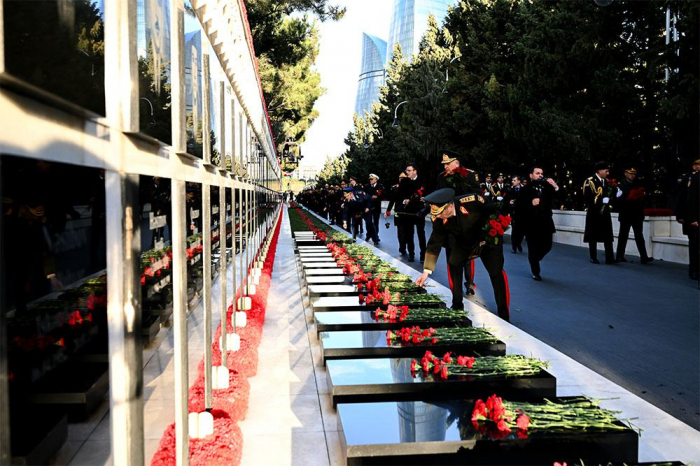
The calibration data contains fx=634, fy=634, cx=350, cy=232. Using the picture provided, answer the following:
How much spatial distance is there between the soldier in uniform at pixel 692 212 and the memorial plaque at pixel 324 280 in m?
6.54

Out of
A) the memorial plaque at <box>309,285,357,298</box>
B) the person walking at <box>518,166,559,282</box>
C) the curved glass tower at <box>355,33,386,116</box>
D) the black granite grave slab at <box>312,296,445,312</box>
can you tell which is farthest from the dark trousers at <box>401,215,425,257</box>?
the curved glass tower at <box>355,33,386,116</box>

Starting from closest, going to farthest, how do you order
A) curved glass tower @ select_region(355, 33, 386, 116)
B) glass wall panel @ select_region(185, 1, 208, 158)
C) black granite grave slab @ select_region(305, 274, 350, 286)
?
glass wall panel @ select_region(185, 1, 208, 158), black granite grave slab @ select_region(305, 274, 350, 286), curved glass tower @ select_region(355, 33, 386, 116)

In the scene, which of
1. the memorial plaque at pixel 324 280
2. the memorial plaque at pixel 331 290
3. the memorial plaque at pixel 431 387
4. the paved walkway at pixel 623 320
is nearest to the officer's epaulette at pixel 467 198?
the paved walkway at pixel 623 320

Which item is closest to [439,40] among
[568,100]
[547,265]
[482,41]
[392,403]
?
[482,41]

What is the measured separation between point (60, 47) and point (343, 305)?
6.48 meters

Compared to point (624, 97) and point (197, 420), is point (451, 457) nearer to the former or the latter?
point (197, 420)

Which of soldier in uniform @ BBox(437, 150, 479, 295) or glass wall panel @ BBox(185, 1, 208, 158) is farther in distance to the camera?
soldier in uniform @ BBox(437, 150, 479, 295)

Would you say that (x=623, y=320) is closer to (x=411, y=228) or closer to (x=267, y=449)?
(x=267, y=449)

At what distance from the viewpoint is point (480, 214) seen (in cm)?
782

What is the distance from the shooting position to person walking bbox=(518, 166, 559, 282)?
12.0m

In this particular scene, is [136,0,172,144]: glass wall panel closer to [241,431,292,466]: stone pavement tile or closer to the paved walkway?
[241,431,292,466]: stone pavement tile

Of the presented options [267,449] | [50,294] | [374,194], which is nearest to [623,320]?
[267,449]

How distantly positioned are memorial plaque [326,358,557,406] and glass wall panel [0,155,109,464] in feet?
9.36

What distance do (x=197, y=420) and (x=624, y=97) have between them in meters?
20.6
